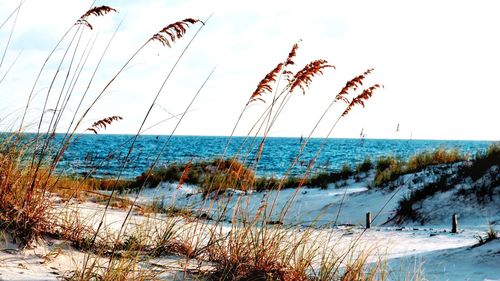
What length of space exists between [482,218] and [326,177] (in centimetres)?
603

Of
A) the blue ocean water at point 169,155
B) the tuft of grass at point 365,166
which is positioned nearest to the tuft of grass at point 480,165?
the blue ocean water at point 169,155

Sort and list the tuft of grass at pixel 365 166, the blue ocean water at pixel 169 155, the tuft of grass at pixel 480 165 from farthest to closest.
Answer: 1. the tuft of grass at pixel 365 166
2. the tuft of grass at pixel 480 165
3. the blue ocean water at pixel 169 155

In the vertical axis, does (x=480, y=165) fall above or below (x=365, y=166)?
above

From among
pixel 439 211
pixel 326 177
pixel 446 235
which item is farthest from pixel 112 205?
pixel 326 177

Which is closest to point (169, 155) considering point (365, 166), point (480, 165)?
point (365, 166)

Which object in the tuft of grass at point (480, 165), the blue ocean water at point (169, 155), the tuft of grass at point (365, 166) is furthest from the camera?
the tuft of grass at point (365, 166)

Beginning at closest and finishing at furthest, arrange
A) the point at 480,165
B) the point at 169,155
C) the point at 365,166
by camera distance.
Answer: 1. the point at 480,165
2. the point at 365,166
3. the point at 169,155

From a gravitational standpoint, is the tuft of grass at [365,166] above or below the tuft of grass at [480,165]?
below

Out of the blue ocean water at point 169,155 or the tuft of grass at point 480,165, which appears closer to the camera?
the blue ocean water at point 169,155

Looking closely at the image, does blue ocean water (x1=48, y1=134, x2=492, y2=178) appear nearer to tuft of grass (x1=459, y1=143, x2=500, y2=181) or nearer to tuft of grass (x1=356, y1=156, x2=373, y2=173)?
tuft of grass (x1=356, y1=156, x2=373, y2=173)

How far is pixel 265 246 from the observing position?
362cm

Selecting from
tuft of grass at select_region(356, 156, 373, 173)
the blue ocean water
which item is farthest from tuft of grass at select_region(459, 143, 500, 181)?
tuft of grass at select_region(356, 156, 373, 173)

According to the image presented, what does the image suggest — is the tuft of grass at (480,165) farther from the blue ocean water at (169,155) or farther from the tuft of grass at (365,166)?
the tuft of grass at (365,166)

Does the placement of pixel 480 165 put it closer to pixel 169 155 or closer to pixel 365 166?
pixel 365 166
